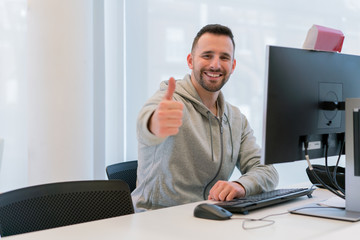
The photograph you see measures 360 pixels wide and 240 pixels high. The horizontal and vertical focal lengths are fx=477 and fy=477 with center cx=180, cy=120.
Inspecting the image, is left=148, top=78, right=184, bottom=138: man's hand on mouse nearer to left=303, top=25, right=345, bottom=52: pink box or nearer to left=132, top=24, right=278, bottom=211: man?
left=132, top=24, right=278, bottom=211: man

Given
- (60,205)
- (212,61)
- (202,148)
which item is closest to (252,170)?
(202,148)

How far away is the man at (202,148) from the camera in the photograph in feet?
6.57

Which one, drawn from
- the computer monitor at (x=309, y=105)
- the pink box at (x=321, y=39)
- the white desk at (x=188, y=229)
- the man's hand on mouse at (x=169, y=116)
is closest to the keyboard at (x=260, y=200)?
the white desk at (x=188, y=229)

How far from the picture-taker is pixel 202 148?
6.70ft

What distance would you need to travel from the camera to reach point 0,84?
3.34 m

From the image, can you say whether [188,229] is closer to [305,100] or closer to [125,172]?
[305,100]

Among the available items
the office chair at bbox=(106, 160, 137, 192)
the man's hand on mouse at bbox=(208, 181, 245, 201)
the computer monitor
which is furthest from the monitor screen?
the office chair at bbox=(106, 160, 137, 192)

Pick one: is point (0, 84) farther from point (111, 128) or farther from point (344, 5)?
point (344, 5)

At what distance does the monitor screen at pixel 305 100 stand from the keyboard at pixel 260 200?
0.20 metres

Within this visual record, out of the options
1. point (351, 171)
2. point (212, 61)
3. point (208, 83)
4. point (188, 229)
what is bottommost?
point (188, 229)

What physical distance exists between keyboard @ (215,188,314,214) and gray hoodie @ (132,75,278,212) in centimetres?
15

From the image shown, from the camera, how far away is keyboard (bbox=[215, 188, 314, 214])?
156 cm

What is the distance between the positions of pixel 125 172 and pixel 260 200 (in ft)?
2.74

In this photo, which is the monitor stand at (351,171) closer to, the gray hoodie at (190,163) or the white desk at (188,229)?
the white desk at (188,229)
